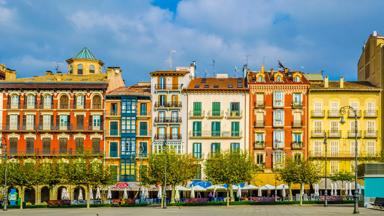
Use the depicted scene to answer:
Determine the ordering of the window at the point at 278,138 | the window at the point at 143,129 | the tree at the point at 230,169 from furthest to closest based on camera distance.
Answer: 1. the window at the point at 143,129
2. the window at the point at 278,138
3. the tree at the point at 230,169

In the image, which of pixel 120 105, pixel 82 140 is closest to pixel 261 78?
pixel 120 105

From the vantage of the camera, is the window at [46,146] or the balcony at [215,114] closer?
the balcony at [215,114]

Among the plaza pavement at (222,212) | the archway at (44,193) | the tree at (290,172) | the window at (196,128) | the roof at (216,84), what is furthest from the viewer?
the roof at (216,84)

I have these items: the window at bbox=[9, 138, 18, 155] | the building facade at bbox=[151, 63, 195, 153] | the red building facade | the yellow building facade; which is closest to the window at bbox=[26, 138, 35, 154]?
the window at bbox=[9, 138, 18, 155]

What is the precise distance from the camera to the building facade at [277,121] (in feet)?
336

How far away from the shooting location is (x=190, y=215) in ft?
186

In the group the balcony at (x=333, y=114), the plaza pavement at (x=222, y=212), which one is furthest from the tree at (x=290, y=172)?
the plaza pavement at (x=222, y=212)

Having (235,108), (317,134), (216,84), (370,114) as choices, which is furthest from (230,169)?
(370,114)

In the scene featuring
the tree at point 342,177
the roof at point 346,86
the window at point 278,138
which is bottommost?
the tree at point 342,177

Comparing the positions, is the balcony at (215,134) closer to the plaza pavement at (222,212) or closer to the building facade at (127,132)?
the building facade at (127,132)

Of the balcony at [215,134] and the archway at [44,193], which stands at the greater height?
the balcony at [215,134]

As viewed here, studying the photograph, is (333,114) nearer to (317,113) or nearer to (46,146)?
(317,113)

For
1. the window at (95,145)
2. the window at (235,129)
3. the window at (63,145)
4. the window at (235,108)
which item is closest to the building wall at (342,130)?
the window at (235,129)

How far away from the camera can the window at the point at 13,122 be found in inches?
4117
